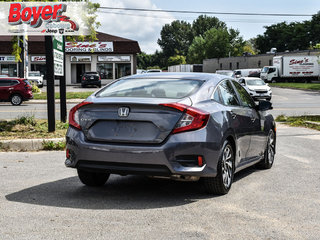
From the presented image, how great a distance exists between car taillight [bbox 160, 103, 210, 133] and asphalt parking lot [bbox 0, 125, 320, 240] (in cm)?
87

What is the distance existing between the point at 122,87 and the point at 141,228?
2.28 meters

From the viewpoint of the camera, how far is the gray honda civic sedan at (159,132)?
5.42 m

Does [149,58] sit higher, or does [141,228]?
[149,58]

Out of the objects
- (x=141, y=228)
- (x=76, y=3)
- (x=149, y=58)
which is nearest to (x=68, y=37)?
(x=76, y=3)

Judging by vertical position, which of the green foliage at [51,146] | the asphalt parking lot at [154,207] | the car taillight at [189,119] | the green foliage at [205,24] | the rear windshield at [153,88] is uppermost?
the green foliage at [205,24]

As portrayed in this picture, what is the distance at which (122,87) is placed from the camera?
633 cm

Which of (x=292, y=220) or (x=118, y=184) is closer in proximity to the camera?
(x=292, y=220)

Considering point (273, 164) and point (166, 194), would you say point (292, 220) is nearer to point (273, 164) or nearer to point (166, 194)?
point (166, 194)

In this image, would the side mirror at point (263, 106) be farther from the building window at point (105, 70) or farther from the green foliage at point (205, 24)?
the green foliage at point (205, 24)

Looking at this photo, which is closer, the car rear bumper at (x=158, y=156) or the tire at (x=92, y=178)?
the car rear bumper at (x=158, y=156)

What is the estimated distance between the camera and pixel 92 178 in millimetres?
6379

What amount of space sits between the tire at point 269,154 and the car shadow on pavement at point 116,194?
1.63 m

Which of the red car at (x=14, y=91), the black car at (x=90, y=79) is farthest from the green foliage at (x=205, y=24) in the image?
the red car at (x=14, y=91)

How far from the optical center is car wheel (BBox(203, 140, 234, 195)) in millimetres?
5871
